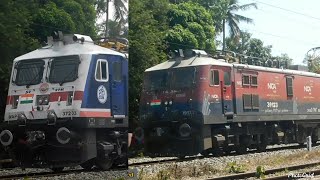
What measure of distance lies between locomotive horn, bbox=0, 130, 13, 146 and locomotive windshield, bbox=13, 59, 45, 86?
1.46ft

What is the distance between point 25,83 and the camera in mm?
3777

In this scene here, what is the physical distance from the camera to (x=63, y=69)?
3.92 m

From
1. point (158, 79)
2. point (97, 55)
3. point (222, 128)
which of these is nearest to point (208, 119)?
point (222, 128)

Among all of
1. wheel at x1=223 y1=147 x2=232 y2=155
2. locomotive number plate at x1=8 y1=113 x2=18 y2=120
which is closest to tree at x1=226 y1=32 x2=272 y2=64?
wheel at x1=223 y1=147 x2=232 y2=155

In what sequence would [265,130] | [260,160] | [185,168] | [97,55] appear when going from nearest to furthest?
[97,55] → [185,168] → [260,160] → [265,130]

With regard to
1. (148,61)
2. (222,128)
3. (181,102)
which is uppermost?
(148,61)

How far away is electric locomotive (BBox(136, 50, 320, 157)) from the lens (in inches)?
422

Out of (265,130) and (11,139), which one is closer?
(11,139)

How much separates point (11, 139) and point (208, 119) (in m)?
7.92

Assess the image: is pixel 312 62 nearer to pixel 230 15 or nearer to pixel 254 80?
pixel 230 15

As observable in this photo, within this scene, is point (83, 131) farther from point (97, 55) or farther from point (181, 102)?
point (181, 102)

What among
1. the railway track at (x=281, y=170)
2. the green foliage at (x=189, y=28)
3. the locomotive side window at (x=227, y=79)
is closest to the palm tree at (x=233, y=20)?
the green foliage at (x=189, y=28)

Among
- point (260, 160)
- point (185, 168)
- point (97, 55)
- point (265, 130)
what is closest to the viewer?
point (97, 55)

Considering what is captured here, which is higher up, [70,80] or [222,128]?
[70,80]
